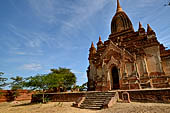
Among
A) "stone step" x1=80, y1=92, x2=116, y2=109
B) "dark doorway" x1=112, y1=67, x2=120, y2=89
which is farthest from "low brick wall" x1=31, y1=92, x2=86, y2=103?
"dark doorway" x1=112, y1=67, x2=120, y2=89

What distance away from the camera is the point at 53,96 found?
15.7m

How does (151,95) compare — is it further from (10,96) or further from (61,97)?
(10,96)

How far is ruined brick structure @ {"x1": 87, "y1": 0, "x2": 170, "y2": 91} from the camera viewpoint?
50.2 feet

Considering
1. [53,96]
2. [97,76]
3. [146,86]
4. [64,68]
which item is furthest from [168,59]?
[64,68]

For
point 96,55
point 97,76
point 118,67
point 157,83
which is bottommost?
point 157,83

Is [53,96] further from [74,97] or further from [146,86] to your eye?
[146,86]

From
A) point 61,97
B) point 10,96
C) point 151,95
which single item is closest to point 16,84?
point 10,96

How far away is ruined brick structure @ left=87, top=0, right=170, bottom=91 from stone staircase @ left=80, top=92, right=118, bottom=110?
571 cm

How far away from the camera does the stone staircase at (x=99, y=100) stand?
9523 mm

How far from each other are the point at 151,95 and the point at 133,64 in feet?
24.4

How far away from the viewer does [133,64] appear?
16766mm

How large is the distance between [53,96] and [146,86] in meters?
12.5

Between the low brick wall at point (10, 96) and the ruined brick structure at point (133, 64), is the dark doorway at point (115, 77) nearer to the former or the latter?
the ruined brick structure at point (133, 64)

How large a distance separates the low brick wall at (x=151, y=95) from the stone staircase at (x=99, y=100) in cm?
173
